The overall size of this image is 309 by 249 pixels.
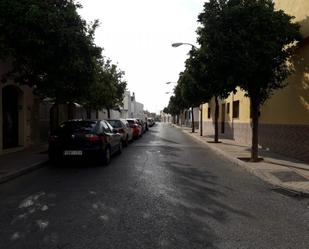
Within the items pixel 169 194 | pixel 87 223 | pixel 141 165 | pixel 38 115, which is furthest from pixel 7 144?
pixel 87 223

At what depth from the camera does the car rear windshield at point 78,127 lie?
511 inches

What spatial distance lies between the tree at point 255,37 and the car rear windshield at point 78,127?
496 centimetres

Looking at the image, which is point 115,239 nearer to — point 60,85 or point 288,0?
point 60,85

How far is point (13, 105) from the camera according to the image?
58.8ft

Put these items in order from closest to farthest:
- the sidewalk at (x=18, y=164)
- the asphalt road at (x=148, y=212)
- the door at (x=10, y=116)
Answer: the asphalt road at (x=148, y=212), the sidewalk at (x=18, y=164), the door at (x=10, y=116)

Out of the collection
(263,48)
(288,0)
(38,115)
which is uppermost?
(288,0)

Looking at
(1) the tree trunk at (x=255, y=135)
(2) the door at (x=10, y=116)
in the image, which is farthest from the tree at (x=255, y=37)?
(2) the door at (x=10, y=116)

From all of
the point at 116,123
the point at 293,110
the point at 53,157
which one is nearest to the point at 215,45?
the point at 293,110

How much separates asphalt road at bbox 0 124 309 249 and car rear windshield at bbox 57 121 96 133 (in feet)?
6.45

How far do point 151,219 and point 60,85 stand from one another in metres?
9.16

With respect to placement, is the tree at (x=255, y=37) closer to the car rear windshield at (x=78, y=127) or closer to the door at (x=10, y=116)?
the car rear windshield at (x=78, y=127)

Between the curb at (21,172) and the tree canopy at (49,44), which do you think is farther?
the tree canopy at (49,44)

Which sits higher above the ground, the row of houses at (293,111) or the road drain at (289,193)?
the row of houses at (293,111)

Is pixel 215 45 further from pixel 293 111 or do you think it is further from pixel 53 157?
pixel 53 157
